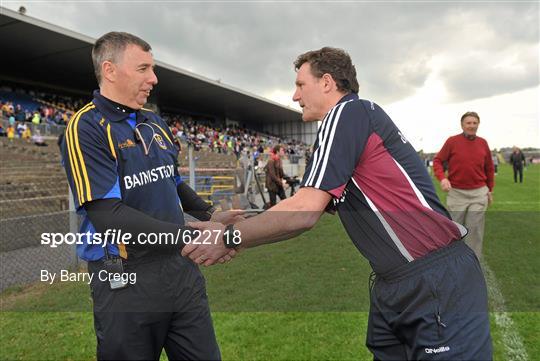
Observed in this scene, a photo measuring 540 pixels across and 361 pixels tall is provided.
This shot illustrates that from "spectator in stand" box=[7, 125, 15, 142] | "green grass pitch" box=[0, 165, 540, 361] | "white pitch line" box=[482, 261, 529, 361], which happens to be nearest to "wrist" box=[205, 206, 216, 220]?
"green grass pitch" box=[0, 165, 540, 361]

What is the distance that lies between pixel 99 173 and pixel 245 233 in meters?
0.80

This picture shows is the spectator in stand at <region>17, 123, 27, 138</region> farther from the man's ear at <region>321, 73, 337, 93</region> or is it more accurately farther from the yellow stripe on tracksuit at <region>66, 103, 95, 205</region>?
the man's ear at <region>321, 73, 337, 93</region>

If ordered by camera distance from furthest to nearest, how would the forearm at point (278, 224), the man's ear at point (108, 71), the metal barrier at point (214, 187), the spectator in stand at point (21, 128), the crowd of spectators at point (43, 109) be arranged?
the crowd of spectators at point (43, 109) → the spectator in stand at point (21, 128) → the metal barrier at point (214, 187) → the man's ear at point (108, 71) → the forearm at point (278, 224)

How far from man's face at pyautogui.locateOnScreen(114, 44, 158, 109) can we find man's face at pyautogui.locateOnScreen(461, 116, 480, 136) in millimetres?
5048

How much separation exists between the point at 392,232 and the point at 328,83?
776 mm

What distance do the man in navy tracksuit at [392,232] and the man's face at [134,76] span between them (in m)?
0.92

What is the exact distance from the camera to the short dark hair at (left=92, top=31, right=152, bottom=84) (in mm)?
2309

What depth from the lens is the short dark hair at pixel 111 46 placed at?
7.57 ft

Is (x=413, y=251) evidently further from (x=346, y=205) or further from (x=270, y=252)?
(x=270, y=252)

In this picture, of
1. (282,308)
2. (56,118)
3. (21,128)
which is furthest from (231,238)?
(56,118)

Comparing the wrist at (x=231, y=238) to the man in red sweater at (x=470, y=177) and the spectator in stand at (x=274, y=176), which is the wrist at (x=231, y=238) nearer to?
the man in red sweater at (x=470, y=177)

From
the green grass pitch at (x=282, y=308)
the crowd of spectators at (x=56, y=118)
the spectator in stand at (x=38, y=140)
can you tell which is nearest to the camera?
the green grass pitch at (x=282, y=308)

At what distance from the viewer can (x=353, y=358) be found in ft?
12.4

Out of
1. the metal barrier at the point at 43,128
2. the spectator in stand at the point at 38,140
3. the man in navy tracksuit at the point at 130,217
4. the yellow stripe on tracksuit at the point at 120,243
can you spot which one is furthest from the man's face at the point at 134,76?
the metal barrier at the point at 43,128
